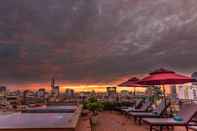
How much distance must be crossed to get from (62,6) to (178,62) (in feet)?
38.2

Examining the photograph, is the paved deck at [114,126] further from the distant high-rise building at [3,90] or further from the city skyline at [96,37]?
the distant high-rise building at [3,90]

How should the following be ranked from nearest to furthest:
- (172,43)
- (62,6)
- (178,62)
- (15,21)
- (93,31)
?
(62,6), (15,21), (93,31), (172,43), (178,62)

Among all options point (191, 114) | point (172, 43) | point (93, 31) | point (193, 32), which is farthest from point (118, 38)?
point (191, 114)

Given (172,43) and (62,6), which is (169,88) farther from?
(62,6)

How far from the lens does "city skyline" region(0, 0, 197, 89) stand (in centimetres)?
1231

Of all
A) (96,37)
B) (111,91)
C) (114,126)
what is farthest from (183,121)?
(111,91)

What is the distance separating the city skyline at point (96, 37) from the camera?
40.4ft

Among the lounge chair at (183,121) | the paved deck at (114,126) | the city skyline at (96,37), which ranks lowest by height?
the paved deck at (114,126)

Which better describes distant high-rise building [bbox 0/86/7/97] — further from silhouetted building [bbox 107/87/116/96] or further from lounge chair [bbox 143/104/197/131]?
lounge chair [bbox 143/104/197/131]

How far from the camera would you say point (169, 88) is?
1712 cm

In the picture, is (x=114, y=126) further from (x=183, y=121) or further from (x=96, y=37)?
(x=96, y=37)

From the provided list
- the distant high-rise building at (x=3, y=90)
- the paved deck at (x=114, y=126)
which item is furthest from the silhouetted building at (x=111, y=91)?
the distant high-rise building at (x=3, y=90)

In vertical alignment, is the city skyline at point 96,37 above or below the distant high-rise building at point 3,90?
above

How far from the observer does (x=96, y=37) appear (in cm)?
1619
